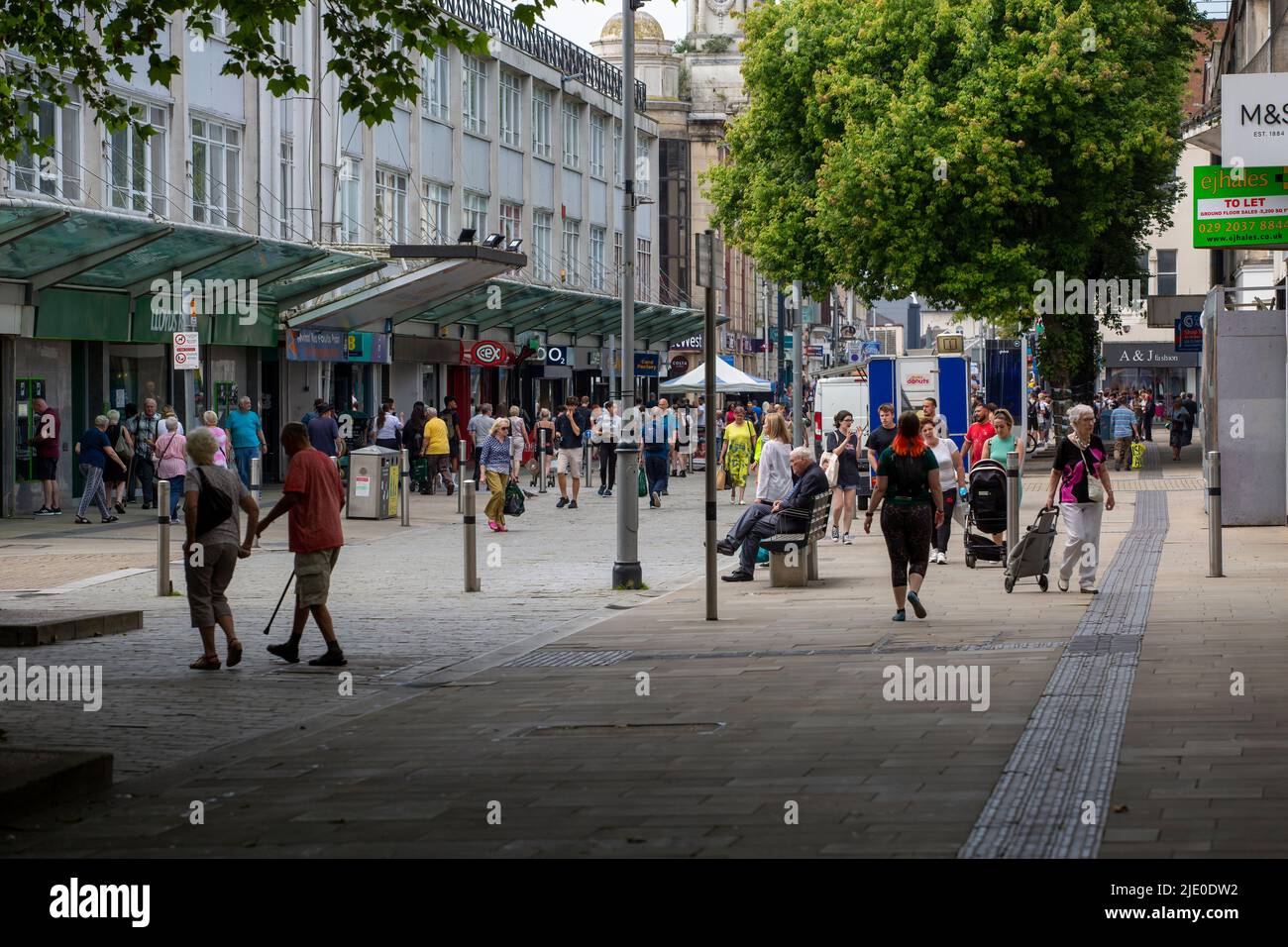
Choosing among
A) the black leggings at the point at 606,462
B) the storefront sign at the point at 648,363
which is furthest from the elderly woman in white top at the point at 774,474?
the storefront sign at the point at 648,363

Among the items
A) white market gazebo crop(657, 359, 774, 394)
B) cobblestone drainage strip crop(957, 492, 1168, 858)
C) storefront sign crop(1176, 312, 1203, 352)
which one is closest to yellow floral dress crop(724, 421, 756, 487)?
white market gazebo crop(657, 359, 774, 394)

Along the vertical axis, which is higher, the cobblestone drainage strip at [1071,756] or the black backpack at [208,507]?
the black backpack at [208,507]

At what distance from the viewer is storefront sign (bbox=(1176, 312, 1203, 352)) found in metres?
42.3

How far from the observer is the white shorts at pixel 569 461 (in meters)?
32.6

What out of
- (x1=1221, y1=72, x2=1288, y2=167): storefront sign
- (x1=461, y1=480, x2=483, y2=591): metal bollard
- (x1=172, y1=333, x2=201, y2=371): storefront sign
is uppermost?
(x1=1221, y1=72, x2=1288, y2=167): storefront sign

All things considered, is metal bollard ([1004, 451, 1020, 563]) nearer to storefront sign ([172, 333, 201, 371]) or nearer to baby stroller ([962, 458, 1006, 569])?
baby stroller ([962, 458, 1006, 569])

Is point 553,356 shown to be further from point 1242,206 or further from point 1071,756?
point 1071,756

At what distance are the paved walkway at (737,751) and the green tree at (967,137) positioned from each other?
27347mm

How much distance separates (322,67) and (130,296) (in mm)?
10072

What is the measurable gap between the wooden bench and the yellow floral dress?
50.4 ft

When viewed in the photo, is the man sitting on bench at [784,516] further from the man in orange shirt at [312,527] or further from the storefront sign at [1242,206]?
the storefront sign at [1242,206]

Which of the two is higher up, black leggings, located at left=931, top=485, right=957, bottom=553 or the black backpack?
the black backpack

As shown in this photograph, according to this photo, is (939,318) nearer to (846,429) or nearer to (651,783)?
(846,429)

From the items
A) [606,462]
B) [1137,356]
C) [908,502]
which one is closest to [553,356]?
[606,462]
